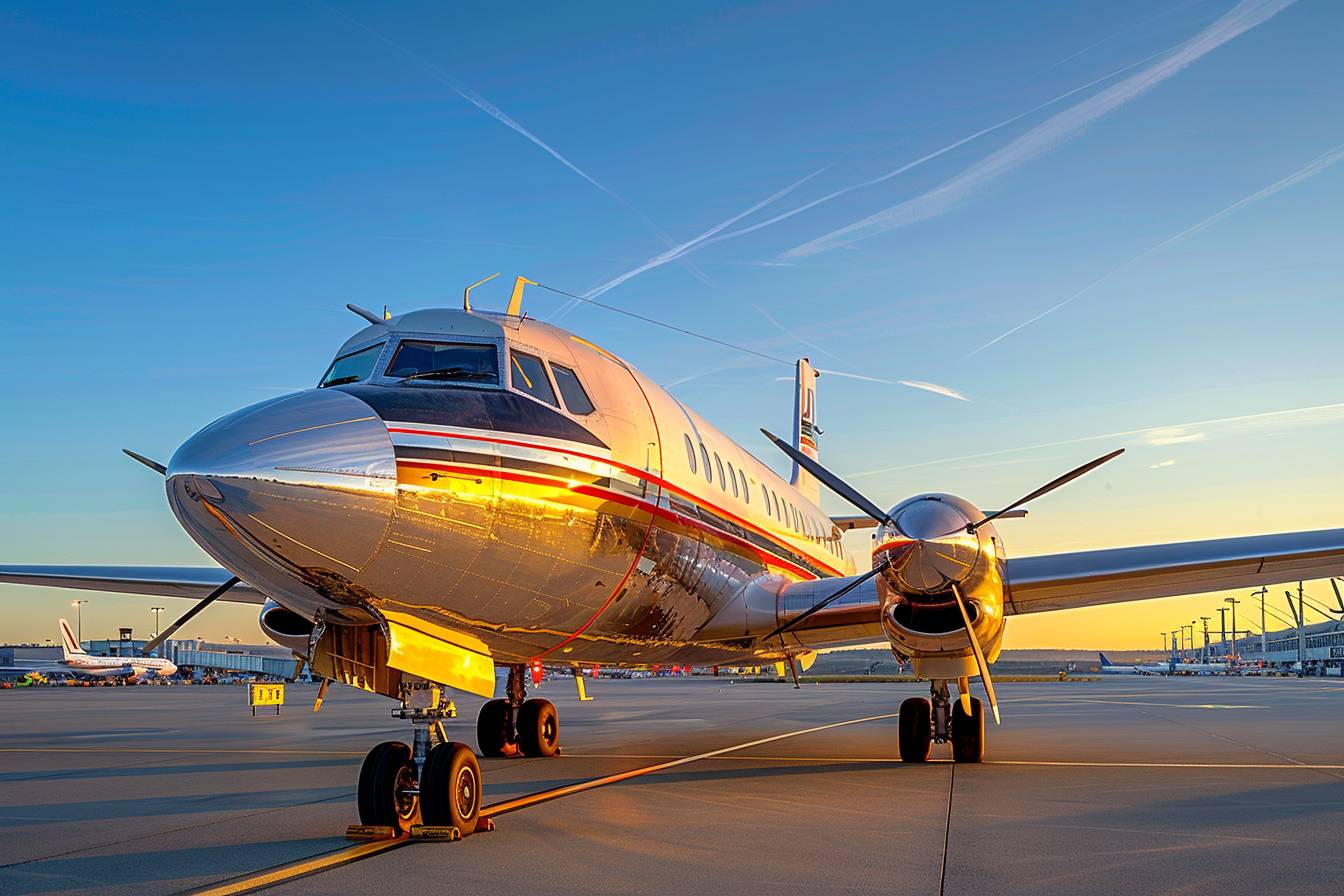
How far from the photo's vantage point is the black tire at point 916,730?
536 inches

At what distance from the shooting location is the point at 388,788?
7.96 m

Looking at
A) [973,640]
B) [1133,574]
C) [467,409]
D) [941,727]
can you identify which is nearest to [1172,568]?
[1133,574]

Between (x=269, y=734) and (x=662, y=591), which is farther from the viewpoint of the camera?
(x=269, y=734)

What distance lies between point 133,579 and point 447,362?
975 centimetres

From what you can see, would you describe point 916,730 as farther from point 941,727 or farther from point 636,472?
point 636,472

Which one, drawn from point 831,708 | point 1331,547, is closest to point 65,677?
point 831,708

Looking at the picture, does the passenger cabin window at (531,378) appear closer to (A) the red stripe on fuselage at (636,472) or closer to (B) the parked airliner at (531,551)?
(B) the parked airliner at (531,551)

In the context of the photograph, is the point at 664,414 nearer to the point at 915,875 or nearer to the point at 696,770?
the point at 696,770

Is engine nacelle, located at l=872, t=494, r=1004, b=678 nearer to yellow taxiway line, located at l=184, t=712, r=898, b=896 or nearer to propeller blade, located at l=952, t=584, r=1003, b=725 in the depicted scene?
propeller blade, located at l=952, t=584, r=1003, b=725

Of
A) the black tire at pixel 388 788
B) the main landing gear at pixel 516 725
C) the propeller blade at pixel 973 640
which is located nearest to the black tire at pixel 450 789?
the black tire at pixel 388 788

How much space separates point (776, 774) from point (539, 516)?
5.52 meters

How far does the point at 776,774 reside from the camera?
1239cm

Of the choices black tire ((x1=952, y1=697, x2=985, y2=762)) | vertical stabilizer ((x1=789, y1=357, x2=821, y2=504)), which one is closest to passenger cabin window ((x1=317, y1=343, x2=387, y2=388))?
black tire ((x1=952, y1=697, x2=985, y2=762))

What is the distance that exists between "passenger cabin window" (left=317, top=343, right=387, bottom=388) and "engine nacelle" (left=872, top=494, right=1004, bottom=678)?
18.6 ft
